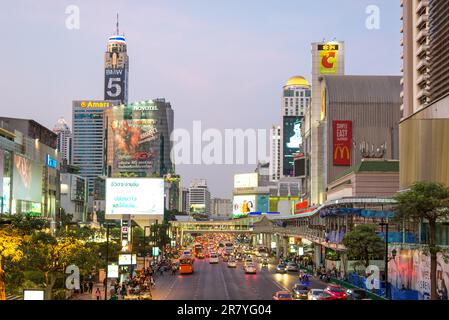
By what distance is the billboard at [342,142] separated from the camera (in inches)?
5955

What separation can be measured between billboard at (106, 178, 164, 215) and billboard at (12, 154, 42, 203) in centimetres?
4120

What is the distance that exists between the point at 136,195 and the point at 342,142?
203 ft

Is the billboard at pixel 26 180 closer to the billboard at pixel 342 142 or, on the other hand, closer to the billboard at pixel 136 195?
the billboard at pixel 136 195

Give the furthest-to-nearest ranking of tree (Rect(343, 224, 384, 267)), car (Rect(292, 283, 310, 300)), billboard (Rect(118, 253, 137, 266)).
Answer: billboard (Rect(118, 253, 137, 266))
tree (Rect(343, 224, 384, 267))
car (Rect(292, 283, 310, 300))

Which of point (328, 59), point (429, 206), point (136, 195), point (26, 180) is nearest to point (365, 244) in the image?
point (429, 206)

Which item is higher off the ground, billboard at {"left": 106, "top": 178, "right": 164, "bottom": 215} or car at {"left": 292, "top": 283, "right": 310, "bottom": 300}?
billboard at {"left": 106, "top": 178, "right": 164, "bottom": 215}

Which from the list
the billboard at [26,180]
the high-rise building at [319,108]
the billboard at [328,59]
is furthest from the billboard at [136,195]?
the billboard at [328,59]

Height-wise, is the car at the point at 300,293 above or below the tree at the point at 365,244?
below

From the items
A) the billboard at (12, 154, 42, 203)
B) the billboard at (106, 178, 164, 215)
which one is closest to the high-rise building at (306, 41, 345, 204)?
the billboard at (106, 178, 164, 215)

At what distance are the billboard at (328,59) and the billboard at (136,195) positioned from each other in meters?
82.3

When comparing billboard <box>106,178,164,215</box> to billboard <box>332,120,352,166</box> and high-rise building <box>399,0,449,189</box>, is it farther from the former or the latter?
billboard <box>332,120,352,166</box>

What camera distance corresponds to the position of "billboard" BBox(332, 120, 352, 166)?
151m

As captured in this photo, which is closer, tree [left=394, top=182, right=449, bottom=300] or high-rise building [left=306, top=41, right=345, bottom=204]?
tree [left=394, top=182, right=449, bottom=300]
